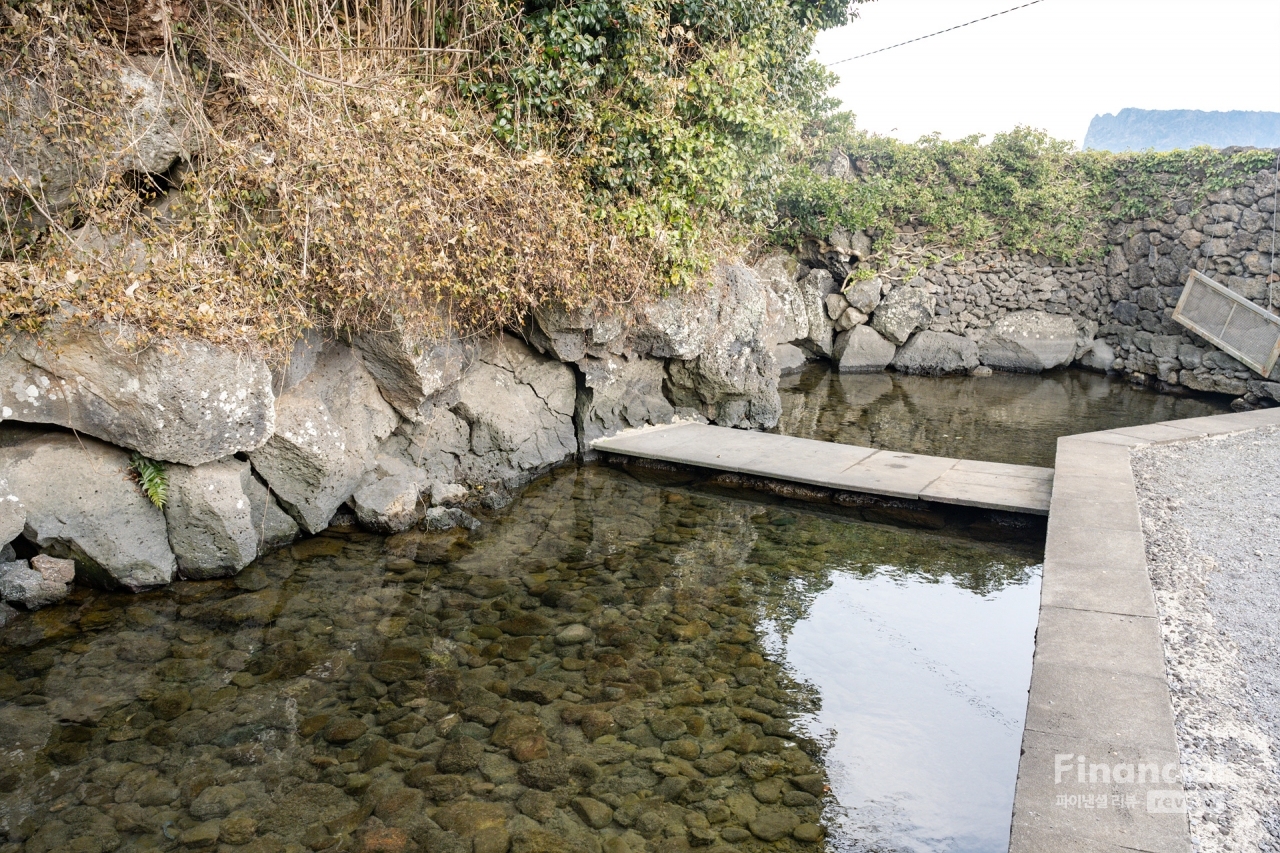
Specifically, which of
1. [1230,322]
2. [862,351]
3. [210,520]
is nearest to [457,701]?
[210,520]

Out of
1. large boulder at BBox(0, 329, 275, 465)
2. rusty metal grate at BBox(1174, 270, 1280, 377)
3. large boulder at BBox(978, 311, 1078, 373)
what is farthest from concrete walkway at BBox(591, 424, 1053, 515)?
large boulder at BBox(978, 311, 1078, 373)

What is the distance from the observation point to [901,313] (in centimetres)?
1614

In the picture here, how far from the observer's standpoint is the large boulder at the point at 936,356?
1598 centimetres

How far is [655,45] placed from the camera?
795 cm

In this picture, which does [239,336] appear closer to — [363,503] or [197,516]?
[197,516]

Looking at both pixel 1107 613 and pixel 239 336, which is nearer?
pixel 1107 613

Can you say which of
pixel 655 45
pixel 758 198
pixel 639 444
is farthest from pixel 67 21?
pixel 758 198

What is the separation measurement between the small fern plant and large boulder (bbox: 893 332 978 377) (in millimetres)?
13606

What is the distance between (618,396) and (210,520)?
4893mm

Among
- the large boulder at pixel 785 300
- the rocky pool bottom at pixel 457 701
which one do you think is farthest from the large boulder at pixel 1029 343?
the rocky pool bottom at pixel 457 701

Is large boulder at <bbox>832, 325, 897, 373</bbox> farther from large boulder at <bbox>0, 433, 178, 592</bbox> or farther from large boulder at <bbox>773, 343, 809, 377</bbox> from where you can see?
large boulder at <bbox>0, 433, 178, 592</bbox>

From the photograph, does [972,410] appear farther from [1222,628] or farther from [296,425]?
[296,425]

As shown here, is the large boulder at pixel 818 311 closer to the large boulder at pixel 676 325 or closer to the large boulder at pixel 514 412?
the large boulder at pixel 676 325

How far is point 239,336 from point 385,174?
1618 millimetres
